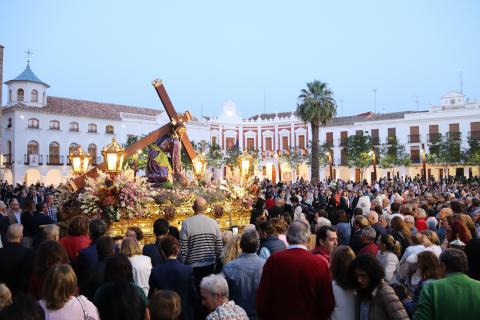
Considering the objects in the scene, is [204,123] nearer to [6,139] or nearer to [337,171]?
[337,171]

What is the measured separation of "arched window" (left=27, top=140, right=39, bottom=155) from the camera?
46.0 meters

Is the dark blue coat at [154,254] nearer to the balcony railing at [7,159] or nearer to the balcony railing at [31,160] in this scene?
the balcony railing at [7,159]

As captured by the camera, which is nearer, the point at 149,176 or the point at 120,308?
the point at 120,308

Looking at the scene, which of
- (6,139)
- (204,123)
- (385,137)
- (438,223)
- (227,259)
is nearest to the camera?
(227,259)

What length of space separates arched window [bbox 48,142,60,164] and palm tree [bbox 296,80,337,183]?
984 inches

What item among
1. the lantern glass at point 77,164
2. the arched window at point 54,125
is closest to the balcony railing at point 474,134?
the arched window at point 54,125

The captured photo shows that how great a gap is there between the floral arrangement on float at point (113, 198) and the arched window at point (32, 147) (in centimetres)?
3877

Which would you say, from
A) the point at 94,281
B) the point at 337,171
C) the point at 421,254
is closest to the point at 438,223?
the point at 421,254

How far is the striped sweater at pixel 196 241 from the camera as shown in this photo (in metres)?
6.86

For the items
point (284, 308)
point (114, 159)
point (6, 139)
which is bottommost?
point (284, 308)

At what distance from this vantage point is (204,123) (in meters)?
60.3

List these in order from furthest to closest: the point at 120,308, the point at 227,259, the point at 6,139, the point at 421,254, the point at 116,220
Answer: the point at 6,139 < the point at 116,220 < the point at 227,259 < the point at 421,254 < the point at 120,308

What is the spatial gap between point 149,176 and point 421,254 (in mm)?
11302

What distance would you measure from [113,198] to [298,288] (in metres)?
7.52
